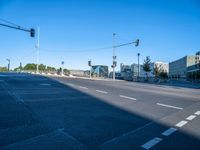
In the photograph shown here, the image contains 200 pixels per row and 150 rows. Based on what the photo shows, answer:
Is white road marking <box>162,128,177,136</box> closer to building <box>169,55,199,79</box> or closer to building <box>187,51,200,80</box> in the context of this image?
building <box>187,51,200,80</box>

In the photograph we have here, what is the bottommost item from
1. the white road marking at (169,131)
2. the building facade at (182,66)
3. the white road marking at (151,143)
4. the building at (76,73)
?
the white road marking at (169,131)

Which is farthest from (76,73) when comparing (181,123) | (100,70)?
(181,123)

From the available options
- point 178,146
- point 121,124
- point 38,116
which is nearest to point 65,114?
point 38,116

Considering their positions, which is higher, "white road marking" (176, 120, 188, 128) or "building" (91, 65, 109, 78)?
"building" (91, 65, 109, 78)

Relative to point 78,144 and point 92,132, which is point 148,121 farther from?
point 78,144

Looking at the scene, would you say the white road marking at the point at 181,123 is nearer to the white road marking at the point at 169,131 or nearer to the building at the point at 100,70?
the white road marking at the point at 169,131

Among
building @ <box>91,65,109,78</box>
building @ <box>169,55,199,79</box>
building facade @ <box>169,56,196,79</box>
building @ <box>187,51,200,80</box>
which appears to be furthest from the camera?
building facade @ <box>169,56,196,79</box>

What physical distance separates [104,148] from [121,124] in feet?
6.83

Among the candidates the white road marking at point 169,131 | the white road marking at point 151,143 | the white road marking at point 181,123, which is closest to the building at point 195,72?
the white road marking at point 181,123

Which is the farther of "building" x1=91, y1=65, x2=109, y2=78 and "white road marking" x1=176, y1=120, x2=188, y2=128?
"building" x1=91, y1=65, x2=109, y2=78

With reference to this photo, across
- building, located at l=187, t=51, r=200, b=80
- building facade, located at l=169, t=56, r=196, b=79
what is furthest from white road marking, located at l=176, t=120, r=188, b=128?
building facade, located at l=169, t=56, r=196, b=79

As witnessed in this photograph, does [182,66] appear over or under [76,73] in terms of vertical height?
over

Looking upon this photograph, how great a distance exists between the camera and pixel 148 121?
714cm

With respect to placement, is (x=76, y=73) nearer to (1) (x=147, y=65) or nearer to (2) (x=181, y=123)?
(1) (x=147, y=65)
